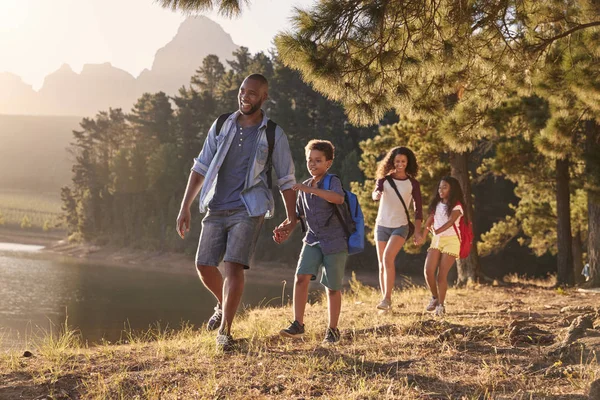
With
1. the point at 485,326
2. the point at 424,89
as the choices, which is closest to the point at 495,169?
the point at 424,89

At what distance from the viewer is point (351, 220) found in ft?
16.7

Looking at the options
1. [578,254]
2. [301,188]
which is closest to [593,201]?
[578,254]

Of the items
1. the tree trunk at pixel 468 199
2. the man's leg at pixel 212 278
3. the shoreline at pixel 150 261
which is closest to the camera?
the man's leg at pixel 212 278

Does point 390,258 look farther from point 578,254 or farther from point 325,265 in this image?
point 578,254

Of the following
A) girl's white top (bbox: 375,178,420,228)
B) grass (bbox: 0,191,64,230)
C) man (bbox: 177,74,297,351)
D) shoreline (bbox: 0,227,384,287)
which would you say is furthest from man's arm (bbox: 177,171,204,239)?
grass (bbox: 0,191,64,230)

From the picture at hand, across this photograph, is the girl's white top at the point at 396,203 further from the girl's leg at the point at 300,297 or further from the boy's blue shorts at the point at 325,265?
the girl's leg at the point at 300,297

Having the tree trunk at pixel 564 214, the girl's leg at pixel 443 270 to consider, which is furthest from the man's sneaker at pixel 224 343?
the tree trunk at pixel 564 214

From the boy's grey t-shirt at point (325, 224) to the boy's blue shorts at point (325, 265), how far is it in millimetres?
48

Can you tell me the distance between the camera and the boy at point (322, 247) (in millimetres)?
5004

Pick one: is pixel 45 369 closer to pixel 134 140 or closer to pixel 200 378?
pixel 200 378

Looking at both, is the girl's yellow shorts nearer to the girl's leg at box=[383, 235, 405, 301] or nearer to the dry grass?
the girl's leg at box=[383, 235, 405, 301]

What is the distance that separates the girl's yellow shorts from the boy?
223cm

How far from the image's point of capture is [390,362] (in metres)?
4.09

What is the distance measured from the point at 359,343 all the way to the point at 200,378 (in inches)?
59.5
